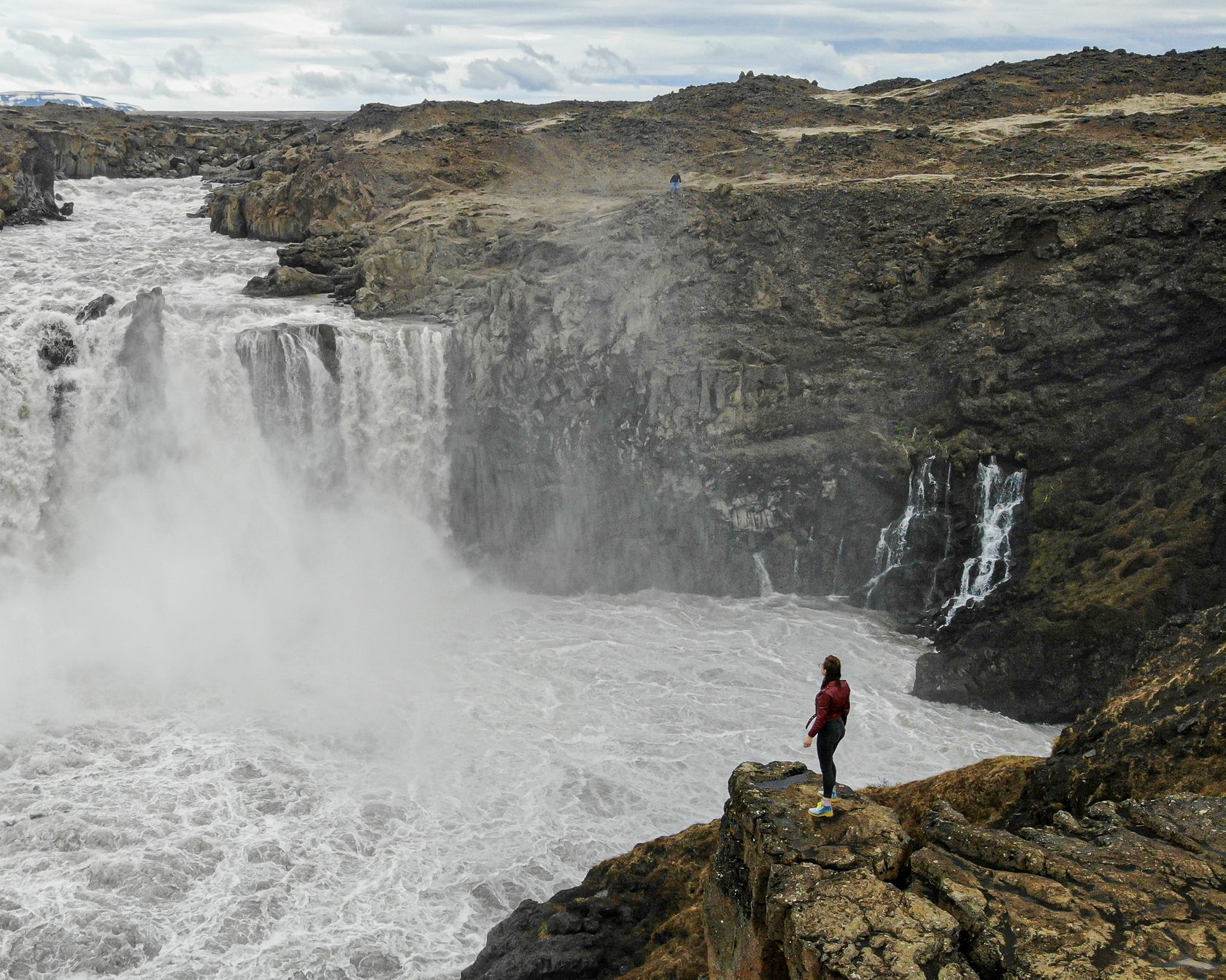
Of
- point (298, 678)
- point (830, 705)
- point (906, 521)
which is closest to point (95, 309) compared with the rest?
point (298, 678)

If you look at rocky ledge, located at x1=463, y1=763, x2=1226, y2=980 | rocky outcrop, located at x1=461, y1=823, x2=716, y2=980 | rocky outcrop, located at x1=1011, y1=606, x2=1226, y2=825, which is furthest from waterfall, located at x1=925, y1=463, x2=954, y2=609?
rocky ledge, located at x1=463, y1=763, x2=1226, y2=980

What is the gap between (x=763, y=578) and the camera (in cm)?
3644

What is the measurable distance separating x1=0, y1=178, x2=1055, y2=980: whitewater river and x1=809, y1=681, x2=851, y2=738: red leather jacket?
1055cm

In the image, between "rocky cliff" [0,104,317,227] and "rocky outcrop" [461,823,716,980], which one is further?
"rocky cliff" [0,104,317,227]

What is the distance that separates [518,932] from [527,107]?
2317 inches

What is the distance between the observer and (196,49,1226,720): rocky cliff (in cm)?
3006

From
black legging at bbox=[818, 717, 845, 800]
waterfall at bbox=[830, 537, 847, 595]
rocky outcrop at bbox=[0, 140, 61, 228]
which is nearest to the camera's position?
black legging at bbox=[818, 717, 845, 800]

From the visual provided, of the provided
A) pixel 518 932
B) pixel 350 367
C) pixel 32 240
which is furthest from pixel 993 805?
pixel 32 240

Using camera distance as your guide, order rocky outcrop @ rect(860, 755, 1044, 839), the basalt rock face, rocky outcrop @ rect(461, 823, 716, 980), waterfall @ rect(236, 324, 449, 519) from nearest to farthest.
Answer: rocky outcrop @ rect(860, 755, 1044, 839) → rocky outcrop @ rect(461, 823, 716, 980) → waterfall @ rect(236, 324, 449, 519) → the basalt rock face

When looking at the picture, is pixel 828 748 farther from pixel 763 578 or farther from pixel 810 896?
pixel 763 578

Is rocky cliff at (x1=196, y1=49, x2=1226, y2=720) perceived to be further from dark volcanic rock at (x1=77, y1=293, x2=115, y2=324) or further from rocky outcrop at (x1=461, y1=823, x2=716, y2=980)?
rocky outcrop at (x1=461, y1=823, x2=716, y2=980)

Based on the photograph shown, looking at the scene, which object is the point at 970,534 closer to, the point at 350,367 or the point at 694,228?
the point at 694,228

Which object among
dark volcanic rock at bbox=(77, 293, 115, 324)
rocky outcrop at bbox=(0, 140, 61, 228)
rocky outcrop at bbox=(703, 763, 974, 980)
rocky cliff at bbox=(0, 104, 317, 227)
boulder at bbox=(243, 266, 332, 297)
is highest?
rocky cliff at bbox=(0, 104, 317, 227)

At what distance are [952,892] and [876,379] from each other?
27586mm
